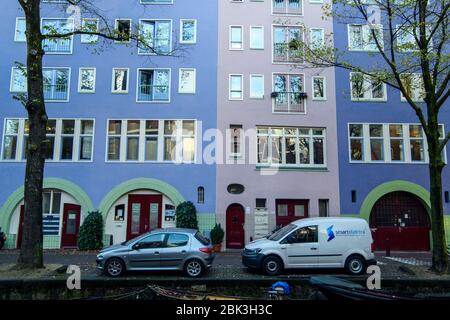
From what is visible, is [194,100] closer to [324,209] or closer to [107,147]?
[107,147]

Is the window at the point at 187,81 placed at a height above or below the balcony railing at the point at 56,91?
above

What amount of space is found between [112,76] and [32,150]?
34.9 feet

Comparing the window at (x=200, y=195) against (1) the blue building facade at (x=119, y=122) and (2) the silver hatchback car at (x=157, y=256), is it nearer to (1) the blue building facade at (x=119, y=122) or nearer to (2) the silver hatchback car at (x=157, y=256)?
(1) the blue building facade at (x=119, y=122)

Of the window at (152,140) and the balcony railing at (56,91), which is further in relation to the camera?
the balcony railing at (56,91)

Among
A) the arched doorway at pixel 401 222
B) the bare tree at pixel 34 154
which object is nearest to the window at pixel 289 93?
→ the arched doorway at pixel 401 222

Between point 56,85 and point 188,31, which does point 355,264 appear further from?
point 56,85

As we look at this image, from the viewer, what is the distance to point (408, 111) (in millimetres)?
22672

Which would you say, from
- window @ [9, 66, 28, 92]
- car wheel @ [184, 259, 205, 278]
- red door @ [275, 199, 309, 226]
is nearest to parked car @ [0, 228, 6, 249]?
window @ [9, 66, 28, 92]

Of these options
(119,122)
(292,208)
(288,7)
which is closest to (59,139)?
(119,122)

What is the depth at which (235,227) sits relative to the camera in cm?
2156

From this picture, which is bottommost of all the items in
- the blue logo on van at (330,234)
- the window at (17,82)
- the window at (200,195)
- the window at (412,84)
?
the blue logo on van at (330,234)

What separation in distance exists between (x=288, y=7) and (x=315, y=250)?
1644 cm

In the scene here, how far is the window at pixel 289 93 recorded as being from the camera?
22641 mm

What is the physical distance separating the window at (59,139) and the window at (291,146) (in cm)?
1033
